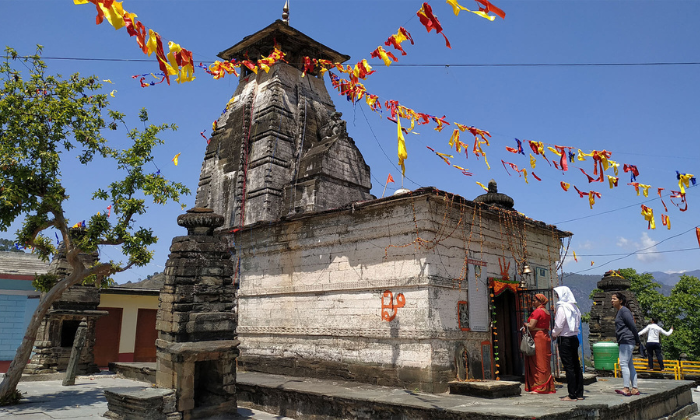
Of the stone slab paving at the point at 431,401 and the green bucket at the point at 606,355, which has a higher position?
the green bucket at the point at 606,355

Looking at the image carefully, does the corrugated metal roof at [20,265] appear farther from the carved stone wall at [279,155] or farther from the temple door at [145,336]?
the carved stone wall at [279,155]

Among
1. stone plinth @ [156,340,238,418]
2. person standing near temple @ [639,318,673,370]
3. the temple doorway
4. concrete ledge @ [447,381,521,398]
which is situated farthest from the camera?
person standing near temple @ [639,318,673,370]

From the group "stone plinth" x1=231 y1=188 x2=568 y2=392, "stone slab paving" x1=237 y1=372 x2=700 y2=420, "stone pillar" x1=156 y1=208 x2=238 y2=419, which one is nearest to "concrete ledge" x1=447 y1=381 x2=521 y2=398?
"stone slab paving" x1=237 y1=372 x2=700 y2=420

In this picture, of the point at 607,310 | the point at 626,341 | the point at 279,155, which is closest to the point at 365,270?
the point at 626,341

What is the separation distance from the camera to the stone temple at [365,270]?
1036 cm

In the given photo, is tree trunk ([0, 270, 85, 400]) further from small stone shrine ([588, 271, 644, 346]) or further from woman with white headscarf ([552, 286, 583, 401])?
small stone shrine ([588, 271, 644, 346])

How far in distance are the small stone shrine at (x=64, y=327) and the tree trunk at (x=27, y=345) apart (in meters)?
4.93

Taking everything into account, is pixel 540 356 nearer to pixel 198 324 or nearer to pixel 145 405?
pixel 198 324

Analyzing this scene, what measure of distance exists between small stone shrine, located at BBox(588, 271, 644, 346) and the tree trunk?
1757cm

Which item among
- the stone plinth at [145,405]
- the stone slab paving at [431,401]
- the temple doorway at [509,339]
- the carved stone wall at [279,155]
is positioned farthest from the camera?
the carved stone wall at [279,155]

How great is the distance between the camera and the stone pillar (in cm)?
894

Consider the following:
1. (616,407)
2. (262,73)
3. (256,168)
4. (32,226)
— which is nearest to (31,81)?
(32,226)

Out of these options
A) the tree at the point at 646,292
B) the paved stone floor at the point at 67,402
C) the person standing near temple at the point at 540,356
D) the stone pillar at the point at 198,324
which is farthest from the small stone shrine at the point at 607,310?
the stone pillar at the point at 198,324

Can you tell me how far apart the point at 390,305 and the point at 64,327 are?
12231 millimetres
